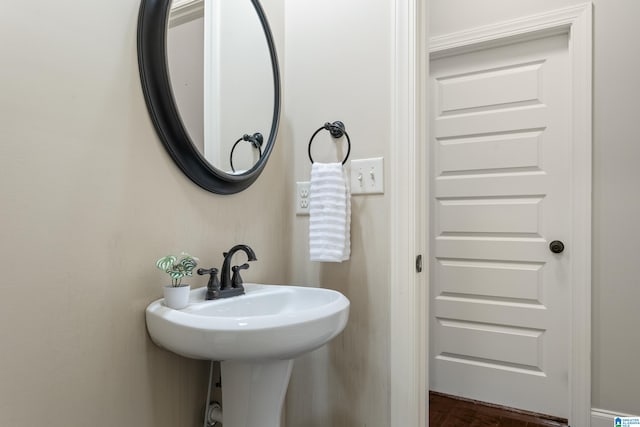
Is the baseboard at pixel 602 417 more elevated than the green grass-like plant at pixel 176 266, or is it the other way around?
the green grass-like plant at pixel 176 266

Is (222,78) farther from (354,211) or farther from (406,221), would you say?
(406,221)

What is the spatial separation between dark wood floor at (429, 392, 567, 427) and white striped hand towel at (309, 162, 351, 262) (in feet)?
4.04

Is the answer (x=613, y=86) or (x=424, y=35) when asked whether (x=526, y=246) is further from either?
(x=424, y=35)

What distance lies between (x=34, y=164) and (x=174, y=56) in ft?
1.51

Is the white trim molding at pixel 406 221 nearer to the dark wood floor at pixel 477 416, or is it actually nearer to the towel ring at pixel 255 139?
the towel ring at pixel 255 139

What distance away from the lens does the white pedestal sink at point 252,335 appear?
0.75 metres

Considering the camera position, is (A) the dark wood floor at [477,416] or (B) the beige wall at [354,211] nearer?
(B) the beige wall at [354,211]

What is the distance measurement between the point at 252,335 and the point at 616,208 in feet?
6.03

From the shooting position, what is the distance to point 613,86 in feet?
5.59

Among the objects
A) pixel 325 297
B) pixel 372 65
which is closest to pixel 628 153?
pixel 372 65

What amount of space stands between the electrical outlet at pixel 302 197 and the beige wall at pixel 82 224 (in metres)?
0.47

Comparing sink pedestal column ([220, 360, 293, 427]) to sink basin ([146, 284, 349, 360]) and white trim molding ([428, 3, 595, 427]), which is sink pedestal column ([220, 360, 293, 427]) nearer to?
sink basin ([146, 284, 349, 360])

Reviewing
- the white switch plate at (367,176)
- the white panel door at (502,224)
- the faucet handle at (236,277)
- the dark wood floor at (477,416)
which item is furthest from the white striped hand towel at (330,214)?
the dark wood floor at (477,416)

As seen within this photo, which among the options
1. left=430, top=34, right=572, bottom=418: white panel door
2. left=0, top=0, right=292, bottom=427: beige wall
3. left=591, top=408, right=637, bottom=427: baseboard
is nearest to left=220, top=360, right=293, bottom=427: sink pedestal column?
left=0, top=0, right=292, bottom=427: beige wall
